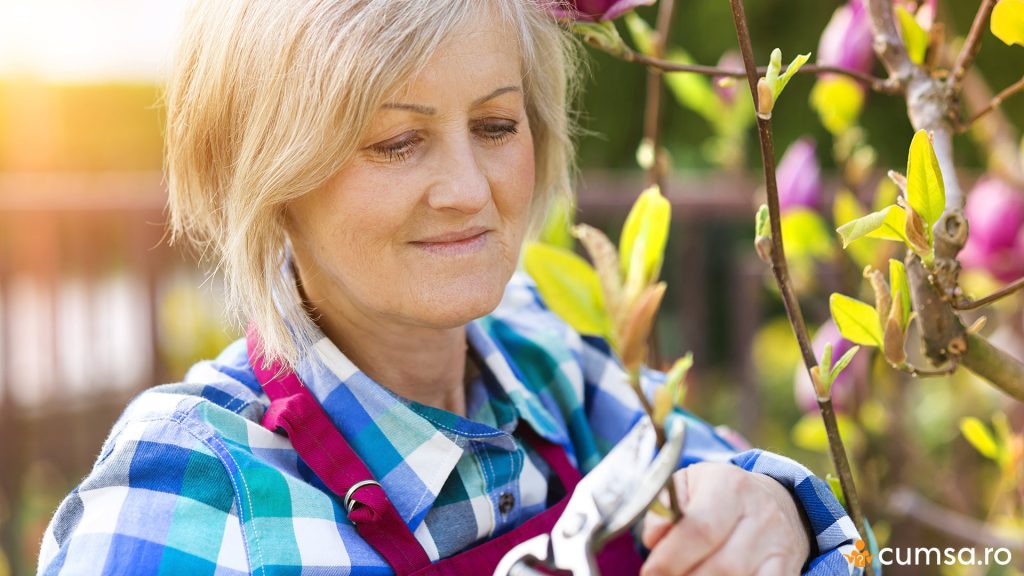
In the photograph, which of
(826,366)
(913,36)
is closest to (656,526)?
(826,366)

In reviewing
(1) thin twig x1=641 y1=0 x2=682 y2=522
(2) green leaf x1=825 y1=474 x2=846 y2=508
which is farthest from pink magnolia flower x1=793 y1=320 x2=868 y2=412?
(2) green leaf x1=825 y1=474 x2=846 y2=508

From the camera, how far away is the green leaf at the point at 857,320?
31.6 inches

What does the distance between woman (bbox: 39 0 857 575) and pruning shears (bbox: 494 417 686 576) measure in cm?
8

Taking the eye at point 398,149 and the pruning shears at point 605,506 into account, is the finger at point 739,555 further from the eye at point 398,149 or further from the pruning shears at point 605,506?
the eye at point 398,149

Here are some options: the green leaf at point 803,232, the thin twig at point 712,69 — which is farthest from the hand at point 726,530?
the green leaf at point 803,232

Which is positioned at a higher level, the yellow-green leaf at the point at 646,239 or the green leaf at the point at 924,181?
the green leaf at the point at 924,181

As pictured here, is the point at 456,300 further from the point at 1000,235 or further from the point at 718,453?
the point at 1000,235

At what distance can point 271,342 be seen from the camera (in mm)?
960

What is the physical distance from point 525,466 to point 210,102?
469mm

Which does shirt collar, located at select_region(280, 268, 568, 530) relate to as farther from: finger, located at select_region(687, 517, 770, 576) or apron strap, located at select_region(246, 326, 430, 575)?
finger, located at select_region(687, 517, 770, 576)

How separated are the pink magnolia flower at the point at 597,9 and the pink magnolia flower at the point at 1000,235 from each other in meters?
0.78

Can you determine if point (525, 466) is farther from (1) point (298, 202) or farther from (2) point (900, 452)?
(2) point (900, 452)

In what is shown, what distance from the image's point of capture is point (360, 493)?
2.87 feet

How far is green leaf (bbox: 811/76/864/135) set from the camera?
4.03ft
